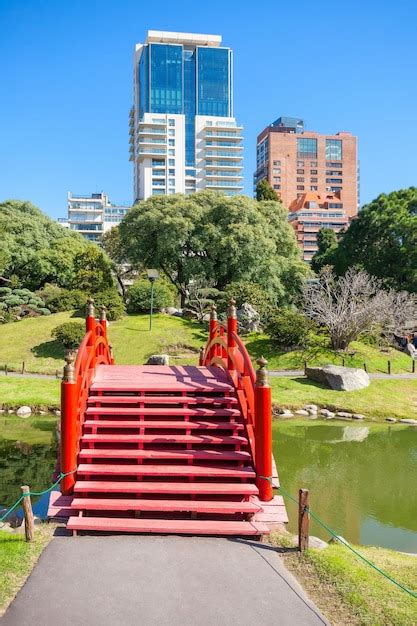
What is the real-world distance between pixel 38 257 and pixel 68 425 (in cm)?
3073

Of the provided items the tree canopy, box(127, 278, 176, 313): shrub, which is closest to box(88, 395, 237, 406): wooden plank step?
box(127, 278, 176, 313): shrub

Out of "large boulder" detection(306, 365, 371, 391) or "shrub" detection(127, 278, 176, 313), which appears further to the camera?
"shrub" detection(127, 278, 176, 313)

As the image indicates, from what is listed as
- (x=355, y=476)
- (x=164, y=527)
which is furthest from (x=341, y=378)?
(x=164, y=527)

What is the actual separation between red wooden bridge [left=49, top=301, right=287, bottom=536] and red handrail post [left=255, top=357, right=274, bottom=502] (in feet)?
0.04

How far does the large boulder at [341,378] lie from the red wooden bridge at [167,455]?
12443 mm

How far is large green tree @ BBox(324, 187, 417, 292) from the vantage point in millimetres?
32500

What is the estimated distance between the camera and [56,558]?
5.35 meters

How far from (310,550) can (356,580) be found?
723mm

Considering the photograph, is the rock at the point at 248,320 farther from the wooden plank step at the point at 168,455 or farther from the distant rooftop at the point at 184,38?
the distant rooftop at the point at 184,38

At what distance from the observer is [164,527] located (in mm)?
5938

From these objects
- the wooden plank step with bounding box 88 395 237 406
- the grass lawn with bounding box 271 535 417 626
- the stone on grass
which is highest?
the wooden plank step with bounding box 88 395 237 406

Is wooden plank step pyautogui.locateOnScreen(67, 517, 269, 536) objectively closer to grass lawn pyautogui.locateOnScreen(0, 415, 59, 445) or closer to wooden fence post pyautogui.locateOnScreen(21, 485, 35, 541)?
wooden fence post pyautogui.locateOnScreen(21, 485, 35, 541)

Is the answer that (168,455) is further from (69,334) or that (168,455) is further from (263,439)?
(69,334)

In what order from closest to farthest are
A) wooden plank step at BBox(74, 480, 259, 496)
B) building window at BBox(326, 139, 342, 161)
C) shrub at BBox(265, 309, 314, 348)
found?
wooden plank step at BBox(74, 480, 259, 496), shrub at BBox(265, 309, 314, 348), building window at BBox(326, 139, 342, 161)
